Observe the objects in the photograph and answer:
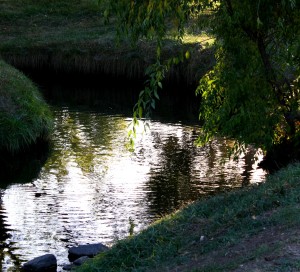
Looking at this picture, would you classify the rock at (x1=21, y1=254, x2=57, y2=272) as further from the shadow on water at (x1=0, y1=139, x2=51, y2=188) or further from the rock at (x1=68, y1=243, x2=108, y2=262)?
the shadow on water at (x1=0, y1=139, x2=51, y2=188)

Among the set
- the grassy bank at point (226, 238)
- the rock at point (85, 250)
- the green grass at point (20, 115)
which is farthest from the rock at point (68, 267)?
the green grass at point (20, 115)

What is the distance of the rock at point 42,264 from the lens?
11.5 metres

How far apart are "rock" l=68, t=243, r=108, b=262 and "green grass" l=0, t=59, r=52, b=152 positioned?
25.9 ft

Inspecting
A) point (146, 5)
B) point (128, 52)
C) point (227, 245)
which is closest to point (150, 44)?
point (128, 52)

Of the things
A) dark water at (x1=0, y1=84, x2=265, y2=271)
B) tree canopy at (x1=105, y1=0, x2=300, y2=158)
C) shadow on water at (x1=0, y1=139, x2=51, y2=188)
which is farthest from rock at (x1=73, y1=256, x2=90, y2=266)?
shadow on water at (x1=0, y1=139, x2=51, y2=188)

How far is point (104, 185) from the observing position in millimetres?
16750

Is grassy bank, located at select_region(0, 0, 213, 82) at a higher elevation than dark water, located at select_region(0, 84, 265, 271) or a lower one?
higher

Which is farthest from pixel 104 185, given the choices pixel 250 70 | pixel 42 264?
pixel 42 264

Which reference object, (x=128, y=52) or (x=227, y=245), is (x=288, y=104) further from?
(x=128, y=52)

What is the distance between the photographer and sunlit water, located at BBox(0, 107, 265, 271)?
13.4 m

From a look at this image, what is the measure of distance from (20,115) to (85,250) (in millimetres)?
9076

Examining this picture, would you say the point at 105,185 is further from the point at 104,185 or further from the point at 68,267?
the point at 68,267

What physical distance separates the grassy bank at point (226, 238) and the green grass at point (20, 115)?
9.17 metres

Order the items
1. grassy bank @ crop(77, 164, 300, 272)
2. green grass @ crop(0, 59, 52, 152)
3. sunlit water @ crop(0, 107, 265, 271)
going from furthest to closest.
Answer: green grass @ crop(0, 59, 52, 152) < sunlit water @ crop(0, 107, 265, 271) < grassy bank @ crop(77, 164, 300, 272)
